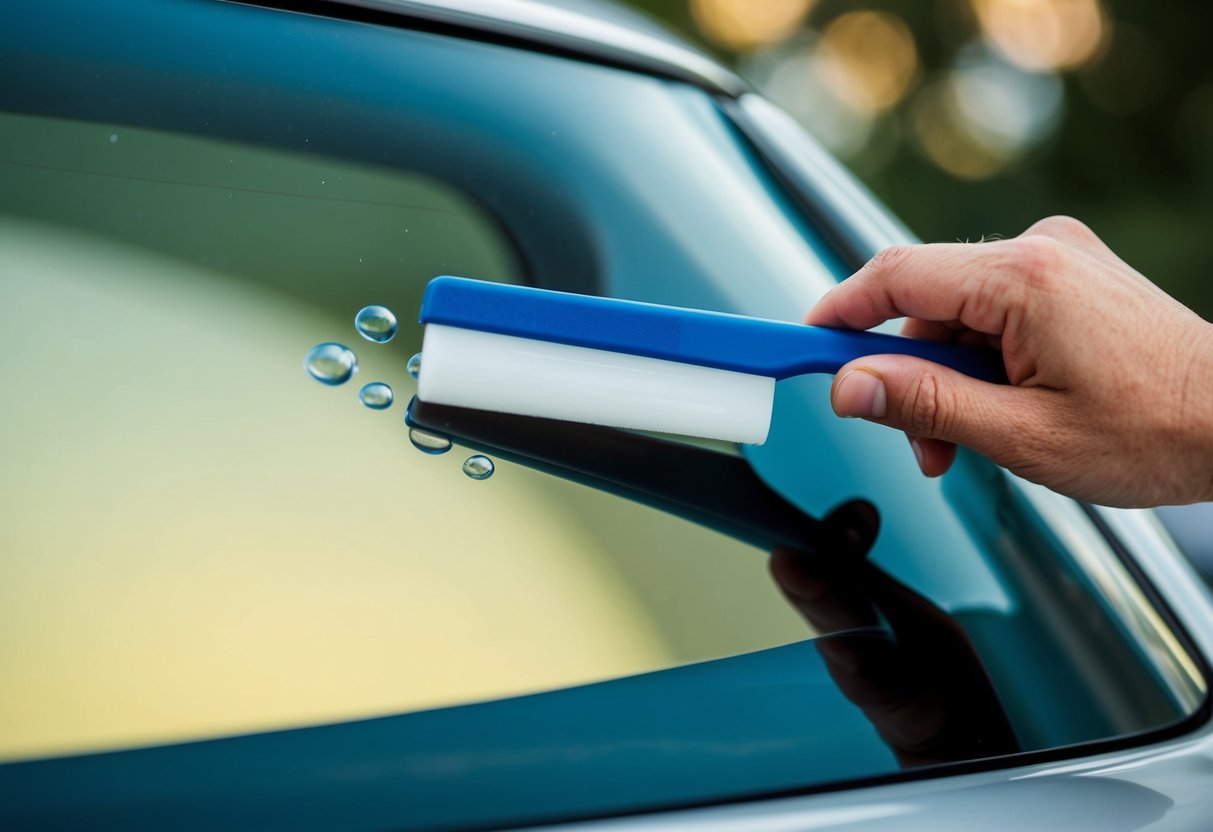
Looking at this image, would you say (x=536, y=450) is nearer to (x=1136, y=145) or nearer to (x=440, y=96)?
(x=440, y=96)

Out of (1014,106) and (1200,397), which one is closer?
(1200,397)

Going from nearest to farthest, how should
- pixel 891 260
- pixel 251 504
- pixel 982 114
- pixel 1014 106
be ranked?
pixel 251 504 < pixel 891 260 < pixel 1014 106 < pixel 982 114

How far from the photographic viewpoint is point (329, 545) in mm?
722

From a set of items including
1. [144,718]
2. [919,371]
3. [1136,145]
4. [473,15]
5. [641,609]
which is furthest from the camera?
[1136,145]

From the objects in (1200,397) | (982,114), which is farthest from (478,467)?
(982,114)

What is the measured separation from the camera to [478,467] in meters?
0.80

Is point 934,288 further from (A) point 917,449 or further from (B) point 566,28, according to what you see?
(B) point 566,28

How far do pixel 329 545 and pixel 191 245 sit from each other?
28cm

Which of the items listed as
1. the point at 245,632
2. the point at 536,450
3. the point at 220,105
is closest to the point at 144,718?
the point at 245,632

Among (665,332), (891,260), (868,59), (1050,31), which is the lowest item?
(868,59)

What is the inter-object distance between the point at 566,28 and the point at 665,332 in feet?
1.30

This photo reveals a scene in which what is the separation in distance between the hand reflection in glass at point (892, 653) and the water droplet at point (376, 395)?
344 millimetres

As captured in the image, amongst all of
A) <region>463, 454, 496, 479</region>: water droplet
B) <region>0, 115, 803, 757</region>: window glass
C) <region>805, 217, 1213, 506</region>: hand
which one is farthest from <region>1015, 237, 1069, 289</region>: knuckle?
<region>463, 454, 496, 479</region>: water droplet

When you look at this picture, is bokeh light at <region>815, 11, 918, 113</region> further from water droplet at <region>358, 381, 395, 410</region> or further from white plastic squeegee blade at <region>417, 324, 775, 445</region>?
water droplet at <region>358, 381, 395, 410</region>
